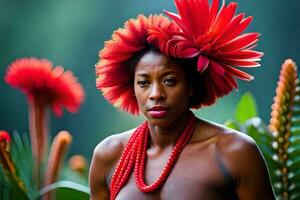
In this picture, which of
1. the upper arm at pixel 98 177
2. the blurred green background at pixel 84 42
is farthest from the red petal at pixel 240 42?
the blurred green background at pixel 84 42

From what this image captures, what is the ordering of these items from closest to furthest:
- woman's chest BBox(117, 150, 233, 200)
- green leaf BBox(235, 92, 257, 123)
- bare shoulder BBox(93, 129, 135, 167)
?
woman's chest BBox(117, 150, 233, 200), bare shoulder BBox(93, 129, 135, 167), green leaf BBox(235, 92, 257, 123)

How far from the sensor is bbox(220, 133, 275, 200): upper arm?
3.25ft

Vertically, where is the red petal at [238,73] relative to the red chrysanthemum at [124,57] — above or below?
below

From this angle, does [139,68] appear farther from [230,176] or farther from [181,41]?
[230,176]

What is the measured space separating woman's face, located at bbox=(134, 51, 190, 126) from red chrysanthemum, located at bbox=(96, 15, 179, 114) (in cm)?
3

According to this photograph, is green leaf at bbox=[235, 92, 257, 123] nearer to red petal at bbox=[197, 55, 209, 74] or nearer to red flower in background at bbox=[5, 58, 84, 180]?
red flower in background at bbox=[5, 58, 84, 180]

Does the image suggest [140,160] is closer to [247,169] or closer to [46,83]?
[247,169]

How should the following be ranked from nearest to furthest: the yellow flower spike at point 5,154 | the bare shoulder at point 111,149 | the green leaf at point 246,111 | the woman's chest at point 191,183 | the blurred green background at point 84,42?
1. the woman's chest at point 191,183
2. the bare shoulder at point 111,149
3. the yellow flower spike at point 5,154
4. the green leaf at point 246,111
5. the blurred green background at point 84,42

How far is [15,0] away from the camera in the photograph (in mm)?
2939

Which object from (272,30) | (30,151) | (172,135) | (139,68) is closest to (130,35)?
(139,68)

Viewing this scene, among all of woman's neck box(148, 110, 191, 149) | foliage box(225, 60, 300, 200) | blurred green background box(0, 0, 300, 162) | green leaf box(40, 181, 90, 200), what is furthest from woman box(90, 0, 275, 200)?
blurred green background box(0, 0, 300, 162)

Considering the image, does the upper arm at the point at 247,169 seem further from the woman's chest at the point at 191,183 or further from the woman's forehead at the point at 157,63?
the woman's forehead at the point at 157,63

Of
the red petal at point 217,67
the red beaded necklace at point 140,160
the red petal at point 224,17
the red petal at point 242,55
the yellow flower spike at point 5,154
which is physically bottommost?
the red beaded necklace at point 140,160

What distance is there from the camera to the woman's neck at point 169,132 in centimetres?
105
